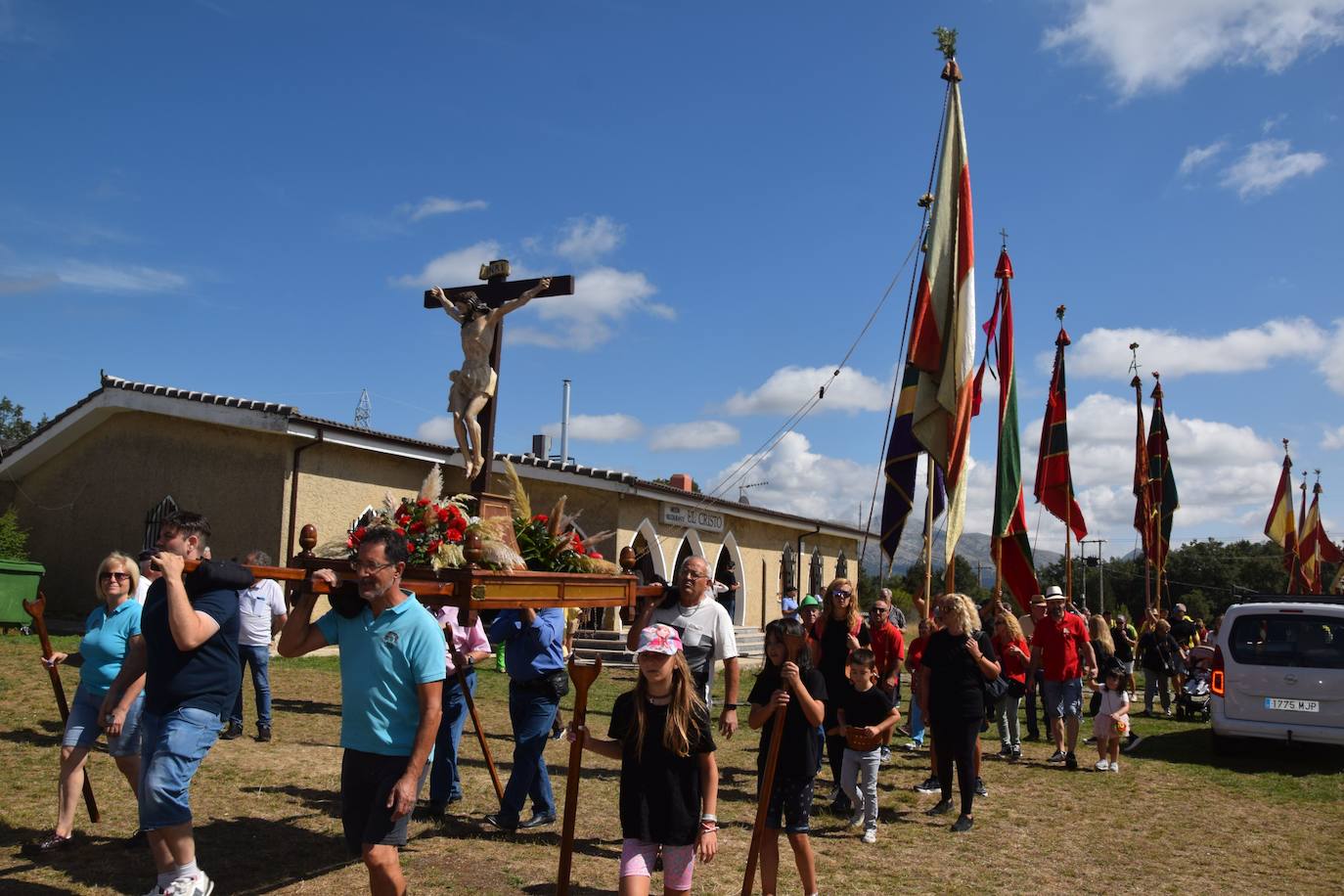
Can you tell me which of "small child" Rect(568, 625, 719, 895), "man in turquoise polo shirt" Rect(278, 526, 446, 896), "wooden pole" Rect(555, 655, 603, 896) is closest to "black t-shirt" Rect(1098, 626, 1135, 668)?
"small child" Rect(568, 625, 719, 895)

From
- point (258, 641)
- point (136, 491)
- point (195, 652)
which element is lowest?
point (258, 641)

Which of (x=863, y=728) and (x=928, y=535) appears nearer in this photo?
(x=863, y=728)

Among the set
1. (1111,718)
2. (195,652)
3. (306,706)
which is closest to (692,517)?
(306,706)

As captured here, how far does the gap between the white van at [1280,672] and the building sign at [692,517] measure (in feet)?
39.1

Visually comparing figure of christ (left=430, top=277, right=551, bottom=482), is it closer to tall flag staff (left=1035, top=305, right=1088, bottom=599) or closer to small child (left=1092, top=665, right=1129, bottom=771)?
small child (left=1092, top=665, right=1129, bottom=771)

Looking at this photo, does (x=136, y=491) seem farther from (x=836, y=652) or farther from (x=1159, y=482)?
(x=1159, y=482)

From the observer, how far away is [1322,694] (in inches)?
420

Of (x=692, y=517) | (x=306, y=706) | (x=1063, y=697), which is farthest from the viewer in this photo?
(x=692, y=517)

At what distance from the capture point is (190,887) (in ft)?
15.1

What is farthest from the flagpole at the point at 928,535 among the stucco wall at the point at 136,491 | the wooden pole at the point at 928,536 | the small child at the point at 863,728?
the stucco wall at the point at 136,491

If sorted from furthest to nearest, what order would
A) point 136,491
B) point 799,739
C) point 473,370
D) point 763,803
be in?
point 136,491 < point 473,370 < point 799,739 < point 763,803

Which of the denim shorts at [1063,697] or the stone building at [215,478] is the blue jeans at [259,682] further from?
the denim shorts at [1063,697]

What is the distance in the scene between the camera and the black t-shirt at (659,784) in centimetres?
423

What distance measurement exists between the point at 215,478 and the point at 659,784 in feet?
46.1
